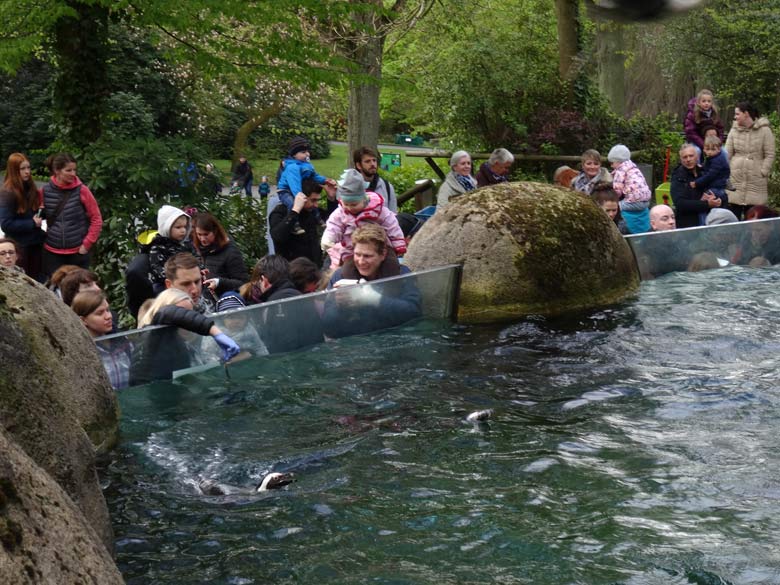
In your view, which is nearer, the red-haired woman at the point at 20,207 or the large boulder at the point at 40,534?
the large boulder at the point at 40,534

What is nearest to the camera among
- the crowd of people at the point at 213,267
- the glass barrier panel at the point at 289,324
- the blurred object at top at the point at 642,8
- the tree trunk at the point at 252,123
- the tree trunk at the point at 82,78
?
the blurred object at top at the point at 642,8

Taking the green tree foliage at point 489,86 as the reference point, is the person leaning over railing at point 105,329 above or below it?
below

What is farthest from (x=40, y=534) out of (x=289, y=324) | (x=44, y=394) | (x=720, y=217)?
(x=720, y=217)

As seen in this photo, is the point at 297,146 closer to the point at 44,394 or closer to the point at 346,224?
→ the point at 346,224

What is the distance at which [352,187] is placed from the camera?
11.5 m

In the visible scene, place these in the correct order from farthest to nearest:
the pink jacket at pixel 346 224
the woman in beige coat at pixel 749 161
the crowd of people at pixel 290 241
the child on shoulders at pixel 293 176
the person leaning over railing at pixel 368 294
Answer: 1. the woman in beige coat at pixel 749 161
2. the child on shoulders at pixel 293 176
3. the pink jacket at pixel 346 224
4. the person leaning over railing at pixel 368 294
5. the crowd of people at pixel 290 241

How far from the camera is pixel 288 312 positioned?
373 inches

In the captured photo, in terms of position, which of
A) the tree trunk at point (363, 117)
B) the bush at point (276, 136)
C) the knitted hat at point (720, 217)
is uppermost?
the bush at point (276, 136)

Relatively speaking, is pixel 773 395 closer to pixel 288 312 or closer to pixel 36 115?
pixel 288 312

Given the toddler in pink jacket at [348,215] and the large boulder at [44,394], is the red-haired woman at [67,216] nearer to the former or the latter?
the toddler in pink jacket at [348,215]

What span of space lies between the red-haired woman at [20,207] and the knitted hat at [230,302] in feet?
9.90

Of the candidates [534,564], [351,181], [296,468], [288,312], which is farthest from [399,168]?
[534,564]

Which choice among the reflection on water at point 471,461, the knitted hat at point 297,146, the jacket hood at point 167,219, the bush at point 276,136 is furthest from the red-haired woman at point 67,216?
the bush at point 276,136

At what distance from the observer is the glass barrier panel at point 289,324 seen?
27.4 ft
